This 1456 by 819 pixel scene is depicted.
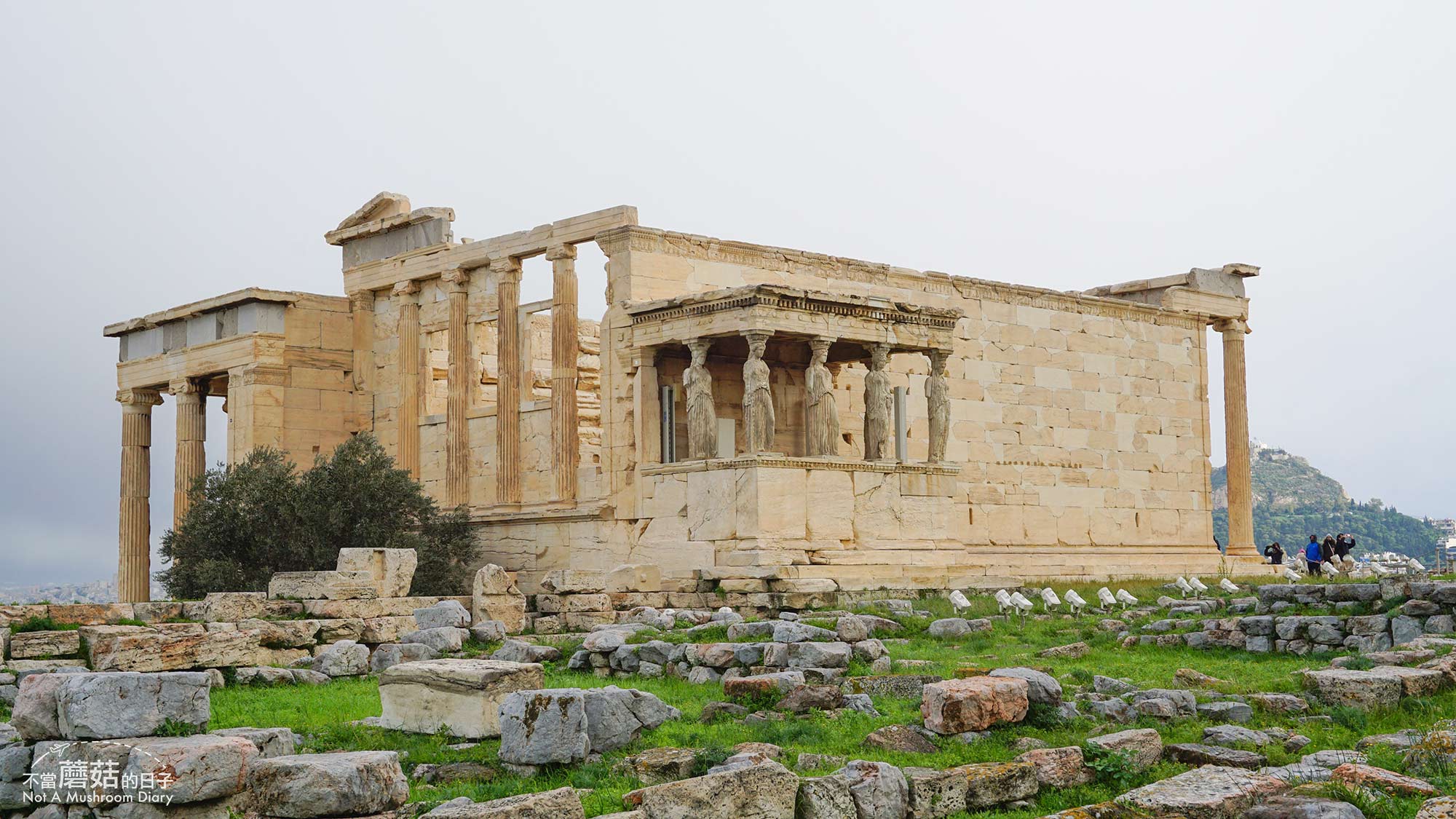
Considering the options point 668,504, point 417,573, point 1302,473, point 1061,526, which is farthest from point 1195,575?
point 1302,473

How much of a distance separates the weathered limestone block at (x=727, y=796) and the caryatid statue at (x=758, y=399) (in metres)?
13.1

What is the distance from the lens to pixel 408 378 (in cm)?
2717

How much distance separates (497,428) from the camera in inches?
998

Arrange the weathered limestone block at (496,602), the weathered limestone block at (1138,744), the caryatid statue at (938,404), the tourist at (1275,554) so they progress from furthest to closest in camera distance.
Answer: the tourist at (1275,554), the caryatid statue at (938,404), the weathered limestone block at (496,602), the weathered limestone block at (1138,744)

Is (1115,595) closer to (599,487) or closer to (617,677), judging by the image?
(599,487)

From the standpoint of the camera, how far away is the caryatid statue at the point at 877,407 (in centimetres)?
2261

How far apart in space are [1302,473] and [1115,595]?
84347 millimetres

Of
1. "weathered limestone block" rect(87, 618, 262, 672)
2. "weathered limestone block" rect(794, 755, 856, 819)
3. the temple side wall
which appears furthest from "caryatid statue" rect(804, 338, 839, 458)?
"weathered limestone block" rect(794, 755, 856, 819)

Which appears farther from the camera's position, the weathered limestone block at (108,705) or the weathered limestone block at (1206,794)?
the weathered limestone block at (108,705)

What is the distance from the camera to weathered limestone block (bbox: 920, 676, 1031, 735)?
9.99 meters

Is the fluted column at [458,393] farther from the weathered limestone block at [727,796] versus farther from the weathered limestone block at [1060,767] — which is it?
the weathered limestone block at [727,796]

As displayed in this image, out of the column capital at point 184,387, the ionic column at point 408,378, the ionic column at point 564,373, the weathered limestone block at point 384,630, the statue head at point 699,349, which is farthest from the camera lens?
the column capital at point 184,387

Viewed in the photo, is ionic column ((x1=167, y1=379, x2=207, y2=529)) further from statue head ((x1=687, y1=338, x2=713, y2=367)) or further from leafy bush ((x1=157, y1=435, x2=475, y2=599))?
statue head ((x1=687, y1=338, x2=713, y2=367))

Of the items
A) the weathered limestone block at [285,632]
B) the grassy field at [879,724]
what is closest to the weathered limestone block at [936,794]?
the grassy field at [879,724]
